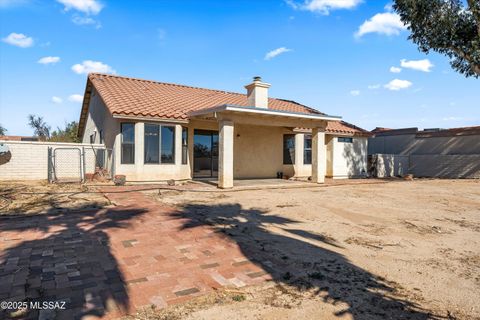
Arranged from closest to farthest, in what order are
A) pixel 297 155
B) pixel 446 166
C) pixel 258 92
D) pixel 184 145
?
pixel 184 145, pixel 258 92, pixel 297 155, pixel 446 166

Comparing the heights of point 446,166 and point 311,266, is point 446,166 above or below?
above

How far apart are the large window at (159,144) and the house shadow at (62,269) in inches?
287

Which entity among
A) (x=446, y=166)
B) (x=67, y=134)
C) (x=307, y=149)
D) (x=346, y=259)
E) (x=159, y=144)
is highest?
(x=67, y=134)

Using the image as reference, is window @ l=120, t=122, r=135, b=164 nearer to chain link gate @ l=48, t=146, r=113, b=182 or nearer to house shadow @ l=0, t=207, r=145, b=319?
chain link gate @ l=48, t=146, r=113, b=182

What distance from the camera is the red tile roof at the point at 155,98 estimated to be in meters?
13.8

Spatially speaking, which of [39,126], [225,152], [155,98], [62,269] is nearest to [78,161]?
[155,98]

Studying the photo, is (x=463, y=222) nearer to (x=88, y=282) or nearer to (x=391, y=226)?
(x=391, y=226)

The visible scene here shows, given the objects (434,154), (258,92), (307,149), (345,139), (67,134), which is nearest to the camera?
(258,92)

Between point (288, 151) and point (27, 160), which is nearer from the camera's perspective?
point (27, 160)

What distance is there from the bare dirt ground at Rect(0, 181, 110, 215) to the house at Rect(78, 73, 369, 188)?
121 inches

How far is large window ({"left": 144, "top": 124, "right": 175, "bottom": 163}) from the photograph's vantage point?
45.6 ft

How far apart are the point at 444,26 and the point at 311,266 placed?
17514 millimetres

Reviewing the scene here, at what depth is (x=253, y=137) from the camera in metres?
17.6

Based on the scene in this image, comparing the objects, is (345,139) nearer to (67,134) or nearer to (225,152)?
(225,152)
